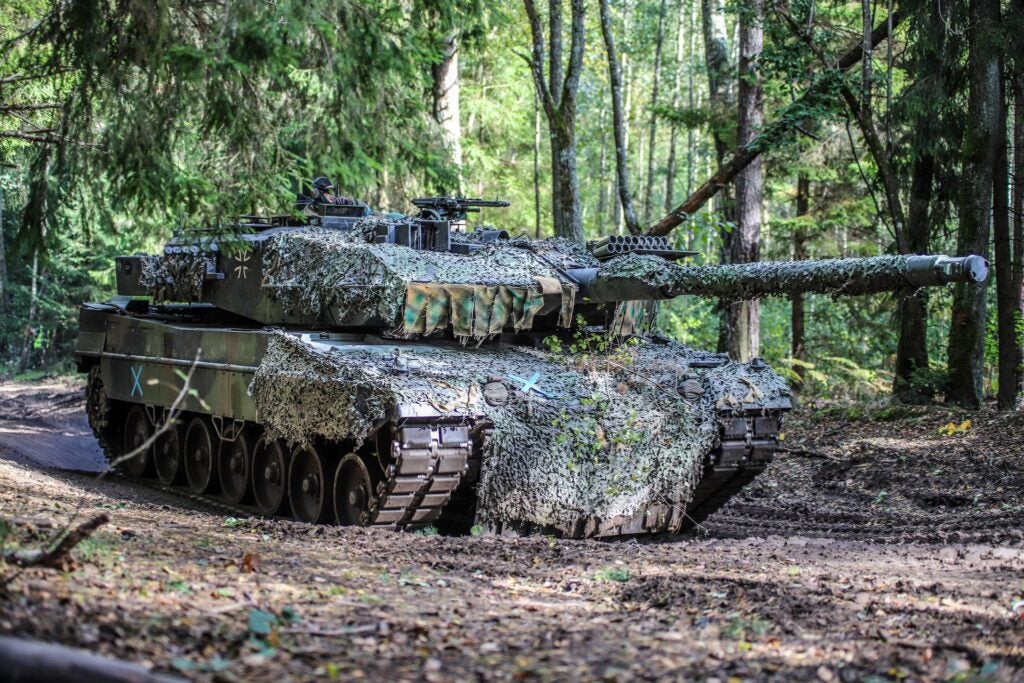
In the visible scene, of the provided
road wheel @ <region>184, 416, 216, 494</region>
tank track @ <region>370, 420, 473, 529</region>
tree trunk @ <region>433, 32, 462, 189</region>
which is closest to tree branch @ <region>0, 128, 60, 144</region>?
tank track @ <region>370, 420, 473, 529</region>

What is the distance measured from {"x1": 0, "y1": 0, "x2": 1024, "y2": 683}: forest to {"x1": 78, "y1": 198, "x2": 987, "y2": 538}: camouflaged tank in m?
0.04

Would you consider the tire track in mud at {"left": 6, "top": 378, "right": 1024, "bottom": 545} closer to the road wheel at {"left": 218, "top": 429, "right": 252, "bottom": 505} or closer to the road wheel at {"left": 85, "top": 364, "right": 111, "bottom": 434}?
the road wheel at {"left": 218, "top": 429, "right": 252, "bottom": 505}

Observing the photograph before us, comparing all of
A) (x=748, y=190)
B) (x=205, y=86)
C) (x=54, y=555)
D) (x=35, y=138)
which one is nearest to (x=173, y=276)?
(x=35, y=138)

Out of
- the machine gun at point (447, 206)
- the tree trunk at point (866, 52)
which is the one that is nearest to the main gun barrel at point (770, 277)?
the machine gun at point (447, 206)

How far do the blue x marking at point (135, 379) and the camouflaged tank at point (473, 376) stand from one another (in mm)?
1370

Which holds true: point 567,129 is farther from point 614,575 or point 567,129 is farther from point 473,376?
point 614,575

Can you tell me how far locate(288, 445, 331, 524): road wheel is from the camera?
10297mm

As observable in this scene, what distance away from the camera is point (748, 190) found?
17438 millimetres

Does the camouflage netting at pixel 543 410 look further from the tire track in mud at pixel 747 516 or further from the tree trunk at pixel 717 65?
the tree trunk at pixel 717 65

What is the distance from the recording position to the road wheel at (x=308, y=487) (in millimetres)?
10297

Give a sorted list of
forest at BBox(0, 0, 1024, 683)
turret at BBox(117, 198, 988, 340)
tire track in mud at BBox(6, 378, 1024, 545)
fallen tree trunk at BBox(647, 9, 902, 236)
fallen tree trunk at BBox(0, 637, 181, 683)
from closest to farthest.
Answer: fallen tree trunk at BBox(0, 637, 181, 683), forest at BBox(0, 0, 1024, 683), turret at BBox(117, 198, 988, 340), tire track in mud at BBox(6, 378, 1024, 545), fallen tree trunk at BBox(647, 9, 902, 236)

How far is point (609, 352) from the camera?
35.3 ft

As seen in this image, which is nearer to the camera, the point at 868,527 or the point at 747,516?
the point at 868,527

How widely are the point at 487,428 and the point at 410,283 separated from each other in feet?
4.86
